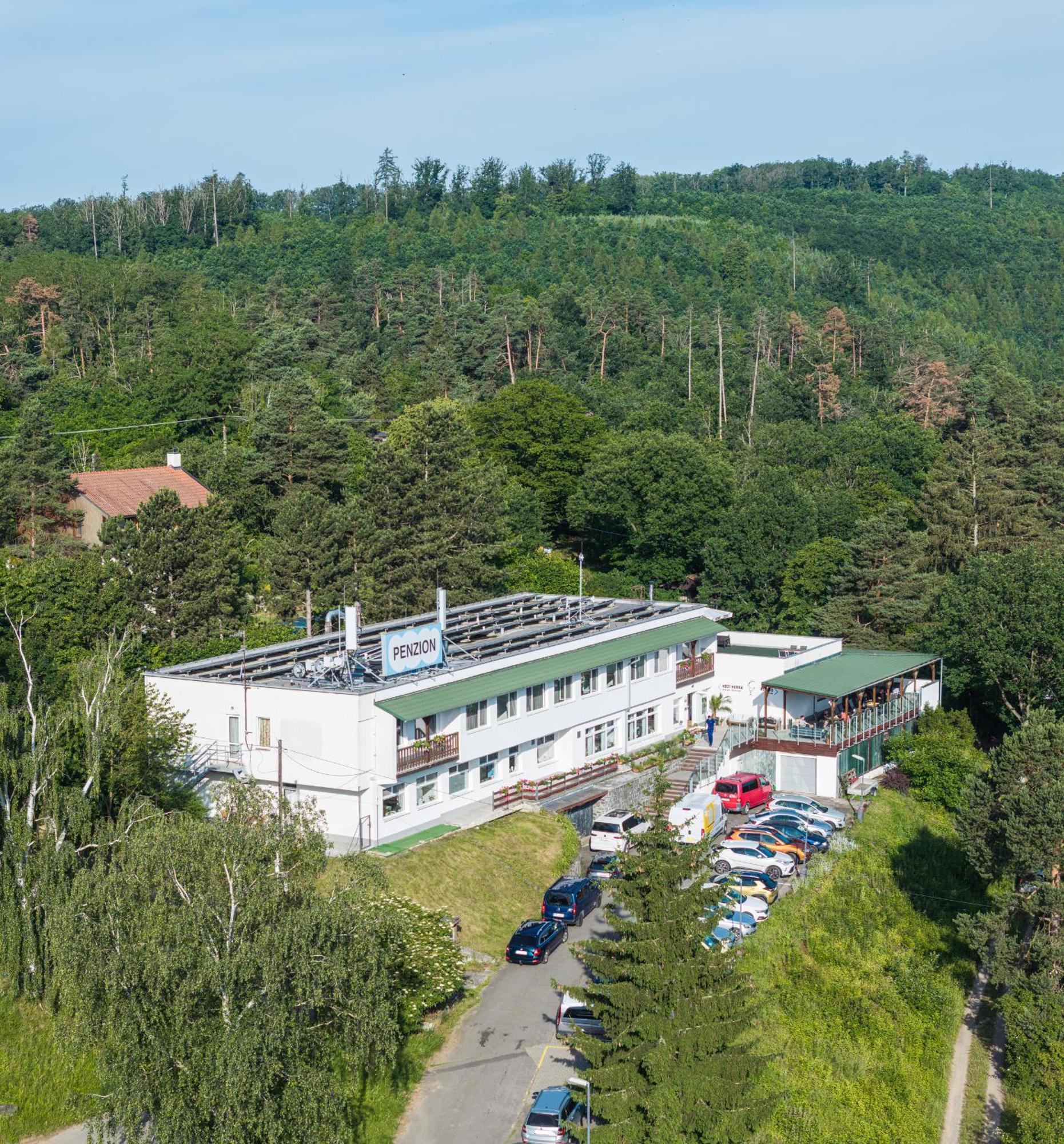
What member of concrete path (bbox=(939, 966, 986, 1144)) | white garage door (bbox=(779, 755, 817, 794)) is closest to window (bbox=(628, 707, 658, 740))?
white garage door (bbox=(779, 755, 817, 794))

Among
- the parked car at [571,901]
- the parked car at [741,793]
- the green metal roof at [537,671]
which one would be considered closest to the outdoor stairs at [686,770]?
the parked car at [741,793]

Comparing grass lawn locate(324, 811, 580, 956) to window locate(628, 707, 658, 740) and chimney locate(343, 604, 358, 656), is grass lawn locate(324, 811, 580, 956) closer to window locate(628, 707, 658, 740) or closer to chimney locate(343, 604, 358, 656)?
chimney locate(343, 604, 358, 656)

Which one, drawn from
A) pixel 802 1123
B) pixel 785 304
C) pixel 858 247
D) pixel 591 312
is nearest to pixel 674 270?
pixel 785 304

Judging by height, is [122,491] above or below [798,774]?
above

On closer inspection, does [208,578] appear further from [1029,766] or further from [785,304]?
[785,304]

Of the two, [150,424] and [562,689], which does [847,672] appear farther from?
[150,424]

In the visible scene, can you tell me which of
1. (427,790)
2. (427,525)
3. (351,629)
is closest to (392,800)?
(427,790)
